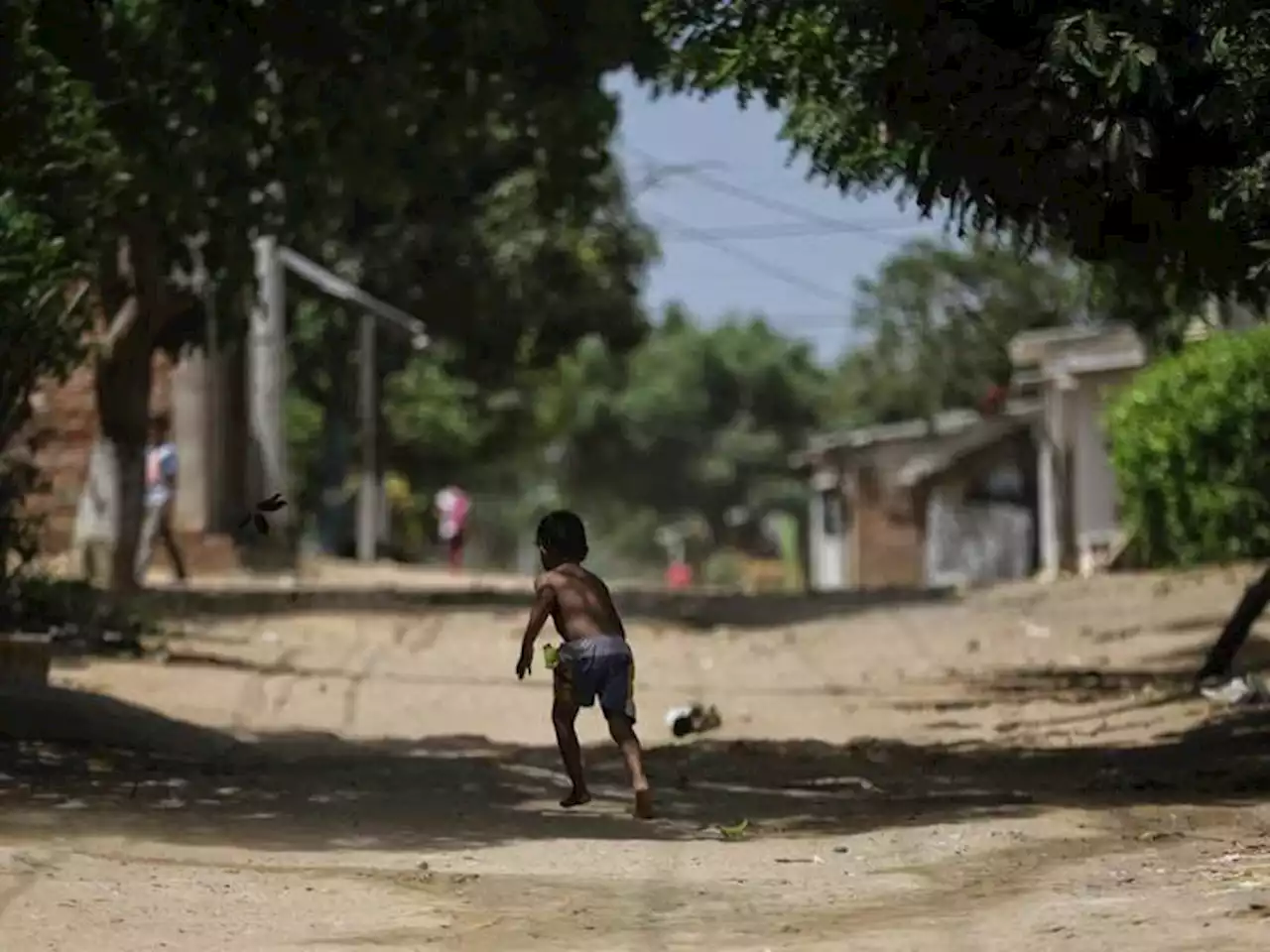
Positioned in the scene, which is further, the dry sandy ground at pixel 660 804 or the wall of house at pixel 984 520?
the wall of house at pixel 984 520

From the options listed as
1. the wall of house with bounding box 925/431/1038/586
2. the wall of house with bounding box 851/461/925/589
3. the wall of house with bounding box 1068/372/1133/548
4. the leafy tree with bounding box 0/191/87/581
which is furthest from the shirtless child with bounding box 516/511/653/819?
the wall of house with bounding box 851/461/925/589

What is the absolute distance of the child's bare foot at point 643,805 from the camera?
10.5 m

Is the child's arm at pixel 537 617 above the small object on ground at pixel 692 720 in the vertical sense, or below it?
above

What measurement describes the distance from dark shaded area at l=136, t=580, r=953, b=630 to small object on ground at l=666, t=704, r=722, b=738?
7683mm

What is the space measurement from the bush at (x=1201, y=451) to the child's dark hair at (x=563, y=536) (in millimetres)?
14347

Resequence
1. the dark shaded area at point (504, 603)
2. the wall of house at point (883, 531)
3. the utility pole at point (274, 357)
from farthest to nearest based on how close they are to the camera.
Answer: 1. the wall of house at point (883, 531)
2. the utility pole at point (274, 357)
3. the dark shaded area at point (504, 603)

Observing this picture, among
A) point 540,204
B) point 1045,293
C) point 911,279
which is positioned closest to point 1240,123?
point 540,204

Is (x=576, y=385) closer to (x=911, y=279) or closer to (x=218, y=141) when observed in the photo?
(x=911, y=279)

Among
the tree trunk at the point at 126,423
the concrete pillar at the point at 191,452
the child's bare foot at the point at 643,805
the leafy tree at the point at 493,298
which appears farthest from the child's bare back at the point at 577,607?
the leafy tree at the point at 493,298

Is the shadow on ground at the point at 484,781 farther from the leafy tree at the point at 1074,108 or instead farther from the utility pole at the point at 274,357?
the utility pole at the point at 274,357

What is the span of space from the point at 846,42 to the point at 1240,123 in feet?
8.52

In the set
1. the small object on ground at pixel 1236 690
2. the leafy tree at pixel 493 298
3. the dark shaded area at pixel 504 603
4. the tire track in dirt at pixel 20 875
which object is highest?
the leafy tree at pixel 493 298

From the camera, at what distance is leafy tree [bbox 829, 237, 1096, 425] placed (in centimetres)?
6050

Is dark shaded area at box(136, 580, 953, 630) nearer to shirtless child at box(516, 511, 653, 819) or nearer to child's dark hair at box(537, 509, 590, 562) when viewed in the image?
child's dark hair at box(537, 509, 590, 562)
